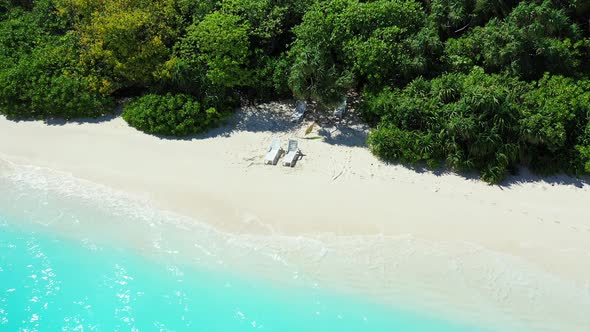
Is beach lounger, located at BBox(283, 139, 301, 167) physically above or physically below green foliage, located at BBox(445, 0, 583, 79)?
below

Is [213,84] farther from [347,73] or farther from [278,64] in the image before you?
[347,73]

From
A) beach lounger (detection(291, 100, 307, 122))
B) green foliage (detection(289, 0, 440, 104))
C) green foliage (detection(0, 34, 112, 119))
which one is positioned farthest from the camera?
green foliage (detection(0, 34, 112, 119))

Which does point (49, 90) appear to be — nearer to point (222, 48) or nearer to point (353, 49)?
point (222, 48)

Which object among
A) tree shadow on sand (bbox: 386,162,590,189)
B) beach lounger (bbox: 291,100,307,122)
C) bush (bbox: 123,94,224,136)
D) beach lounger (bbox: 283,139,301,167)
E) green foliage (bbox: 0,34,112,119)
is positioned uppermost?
green foliage (bbox: 0,34,112,119)

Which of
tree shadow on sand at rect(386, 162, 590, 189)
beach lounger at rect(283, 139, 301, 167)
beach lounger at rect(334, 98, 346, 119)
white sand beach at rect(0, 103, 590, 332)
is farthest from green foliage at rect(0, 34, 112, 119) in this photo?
tree shadow on sand at rect(386, 162, 590, 189)

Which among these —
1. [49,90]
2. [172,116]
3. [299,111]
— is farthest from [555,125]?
[49,90]

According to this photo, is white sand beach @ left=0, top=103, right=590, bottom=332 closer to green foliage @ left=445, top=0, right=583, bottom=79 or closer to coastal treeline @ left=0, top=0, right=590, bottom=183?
coastal treeline @ left=0, top=0, right=590, bottom=183

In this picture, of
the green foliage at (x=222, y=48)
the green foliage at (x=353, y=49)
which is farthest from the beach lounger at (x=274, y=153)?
the green foliage at (x=222, y=48)

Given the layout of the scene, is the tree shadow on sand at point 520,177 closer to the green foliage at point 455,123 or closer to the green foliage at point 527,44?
the green foliage at point 455,123

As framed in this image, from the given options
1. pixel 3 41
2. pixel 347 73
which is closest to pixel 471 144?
pixel 347 73
